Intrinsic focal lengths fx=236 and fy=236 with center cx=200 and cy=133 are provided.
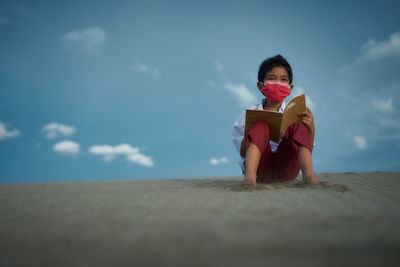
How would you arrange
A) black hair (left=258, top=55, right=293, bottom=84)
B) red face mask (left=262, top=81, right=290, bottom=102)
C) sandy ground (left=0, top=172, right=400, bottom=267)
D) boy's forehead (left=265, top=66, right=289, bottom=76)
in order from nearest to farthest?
sandy ground (left=0, top=172, right=400, bottom=267), red face mask (left=262, top=81, right=290, bottom=102), boy's forehead (left=265, top=66, right=289, bottom=76), black hair (left=258, top=55, right=293, bottom=84)

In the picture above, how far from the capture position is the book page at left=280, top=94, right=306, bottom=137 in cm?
212

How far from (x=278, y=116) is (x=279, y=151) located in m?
0.63

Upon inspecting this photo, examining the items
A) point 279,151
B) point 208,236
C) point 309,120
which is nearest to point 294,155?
point 279,151

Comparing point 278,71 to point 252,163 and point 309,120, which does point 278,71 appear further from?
point 252,163

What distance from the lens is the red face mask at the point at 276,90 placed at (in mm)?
2680

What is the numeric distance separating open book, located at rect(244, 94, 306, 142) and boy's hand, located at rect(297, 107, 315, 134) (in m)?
0.06

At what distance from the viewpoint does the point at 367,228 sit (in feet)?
2.93

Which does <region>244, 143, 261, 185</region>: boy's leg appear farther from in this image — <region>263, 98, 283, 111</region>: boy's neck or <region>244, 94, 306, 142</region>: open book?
<region>263, 98, 283, 111</region>: boy's neck

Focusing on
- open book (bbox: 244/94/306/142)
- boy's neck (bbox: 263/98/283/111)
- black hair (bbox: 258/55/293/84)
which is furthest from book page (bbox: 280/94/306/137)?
black hair (bbox: 258/55/293/84)

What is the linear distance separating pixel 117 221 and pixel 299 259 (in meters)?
0.75

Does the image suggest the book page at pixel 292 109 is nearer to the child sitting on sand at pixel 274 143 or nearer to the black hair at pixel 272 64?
the child sitting on sand at pixel 274 143

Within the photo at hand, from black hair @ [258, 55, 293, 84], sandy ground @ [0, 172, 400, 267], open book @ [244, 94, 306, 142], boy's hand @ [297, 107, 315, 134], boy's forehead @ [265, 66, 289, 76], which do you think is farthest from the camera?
black hair @ [258, 55, 293, 84]

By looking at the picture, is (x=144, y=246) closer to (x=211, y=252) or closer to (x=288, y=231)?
(x=211, y=252)

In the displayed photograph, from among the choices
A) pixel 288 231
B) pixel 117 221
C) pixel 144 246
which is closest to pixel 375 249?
pixel 288 231
